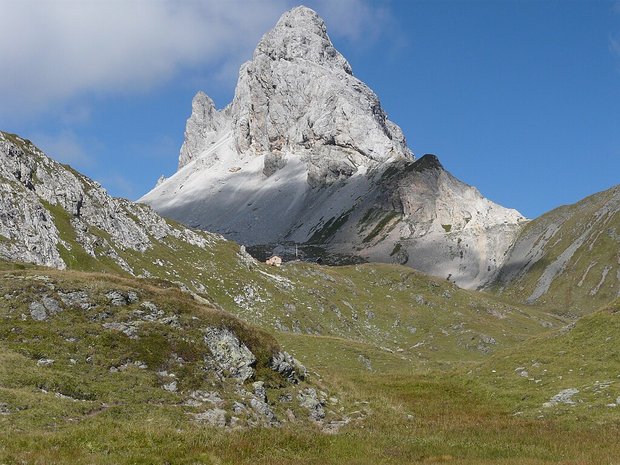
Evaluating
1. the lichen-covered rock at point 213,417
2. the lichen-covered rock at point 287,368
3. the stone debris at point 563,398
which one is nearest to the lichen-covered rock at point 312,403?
the lichen-covered rock at point 287,368

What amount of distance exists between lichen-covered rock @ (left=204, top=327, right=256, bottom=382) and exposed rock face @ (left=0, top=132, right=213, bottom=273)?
151 feet

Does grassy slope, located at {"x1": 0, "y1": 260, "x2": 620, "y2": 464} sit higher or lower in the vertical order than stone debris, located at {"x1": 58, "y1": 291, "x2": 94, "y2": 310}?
lower

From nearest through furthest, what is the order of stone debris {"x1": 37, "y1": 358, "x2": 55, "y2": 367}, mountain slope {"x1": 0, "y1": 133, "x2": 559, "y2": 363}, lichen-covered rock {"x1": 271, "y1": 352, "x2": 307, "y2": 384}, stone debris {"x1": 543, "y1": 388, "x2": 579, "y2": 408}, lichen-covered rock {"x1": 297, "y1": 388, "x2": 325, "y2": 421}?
stone debris {"x1": 37, "y1": 358, "x2": 55, "y2": 367}
lichen-covered rock {"x1": 297, "y1": 388, "x2": 325, "y2": 421}
stone debris {"x1": 543, "y1": 388, "x2": 579, "y2": 408}
lichen-covered rock {"x1": 271, "y1": 352, "x2": 307, "y2": 384}
mountain slope {"x1": 0, "y1": 133, "x2": 559, "y2": 363}

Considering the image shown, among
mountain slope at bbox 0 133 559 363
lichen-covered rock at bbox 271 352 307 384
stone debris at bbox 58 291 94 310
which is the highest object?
mountain slope at bbox 0 133 559 363

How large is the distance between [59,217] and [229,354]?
234 feet

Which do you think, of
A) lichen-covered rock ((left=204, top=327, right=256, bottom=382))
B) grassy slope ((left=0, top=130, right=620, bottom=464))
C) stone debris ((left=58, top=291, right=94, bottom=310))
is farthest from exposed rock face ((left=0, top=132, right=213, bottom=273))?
lichen-covered rock ((left=204, top=327, right=256, bottom=382))

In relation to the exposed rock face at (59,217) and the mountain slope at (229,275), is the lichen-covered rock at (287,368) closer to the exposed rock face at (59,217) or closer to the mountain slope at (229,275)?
the mountain slope at (229,275)

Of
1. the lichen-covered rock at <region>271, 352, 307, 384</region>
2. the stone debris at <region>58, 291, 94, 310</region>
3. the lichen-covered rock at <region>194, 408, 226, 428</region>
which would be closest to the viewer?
the lichen-covered rock at <region>194, 408, 226, 428</region>

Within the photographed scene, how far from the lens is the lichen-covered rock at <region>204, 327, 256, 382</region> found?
35.9m

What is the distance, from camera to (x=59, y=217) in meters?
96.2

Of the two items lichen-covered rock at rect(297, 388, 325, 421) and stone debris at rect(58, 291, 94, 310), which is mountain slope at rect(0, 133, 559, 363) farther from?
lichen-covered rock at rect(297, 388, 325, 421)

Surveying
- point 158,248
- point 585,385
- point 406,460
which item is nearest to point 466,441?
point 406,460

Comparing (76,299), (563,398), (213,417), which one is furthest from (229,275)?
(213,417)

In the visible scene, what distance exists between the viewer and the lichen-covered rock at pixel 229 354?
3588 cm
